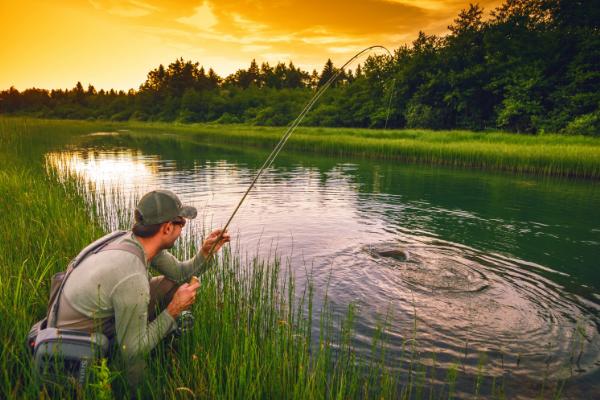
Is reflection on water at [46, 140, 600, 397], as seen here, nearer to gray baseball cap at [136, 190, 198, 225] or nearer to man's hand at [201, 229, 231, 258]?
man's hand at [201, 229, 231, 258]

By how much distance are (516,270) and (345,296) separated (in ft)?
12.9

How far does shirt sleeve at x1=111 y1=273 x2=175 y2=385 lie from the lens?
8.51ft

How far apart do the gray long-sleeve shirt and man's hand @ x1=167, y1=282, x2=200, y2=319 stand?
0.31m

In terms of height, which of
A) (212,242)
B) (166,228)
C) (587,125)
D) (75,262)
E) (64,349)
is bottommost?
(64,349)

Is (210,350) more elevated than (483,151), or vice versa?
(483,151)

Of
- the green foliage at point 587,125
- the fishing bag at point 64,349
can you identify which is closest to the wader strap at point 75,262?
the fishing bag at point 64,349

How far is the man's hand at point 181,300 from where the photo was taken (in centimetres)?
304

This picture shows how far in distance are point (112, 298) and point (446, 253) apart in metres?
7.66

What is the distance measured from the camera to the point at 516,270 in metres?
7.79

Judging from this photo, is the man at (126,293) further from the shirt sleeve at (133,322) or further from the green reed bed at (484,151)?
the green reed bed at (484,151)

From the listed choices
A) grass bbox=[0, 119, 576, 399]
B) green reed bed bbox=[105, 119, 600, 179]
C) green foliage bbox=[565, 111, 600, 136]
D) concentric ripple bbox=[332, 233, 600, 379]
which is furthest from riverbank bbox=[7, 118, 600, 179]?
grass bbox=[0, 119, 576, 399]

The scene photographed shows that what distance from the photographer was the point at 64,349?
2533 mm

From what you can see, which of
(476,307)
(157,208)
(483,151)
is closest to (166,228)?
(157,208)

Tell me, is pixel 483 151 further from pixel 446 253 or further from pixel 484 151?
pixel 446 253
